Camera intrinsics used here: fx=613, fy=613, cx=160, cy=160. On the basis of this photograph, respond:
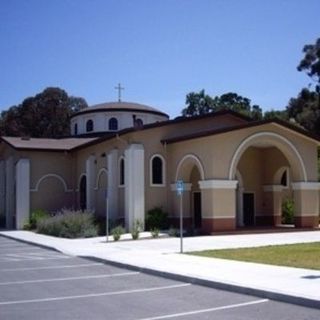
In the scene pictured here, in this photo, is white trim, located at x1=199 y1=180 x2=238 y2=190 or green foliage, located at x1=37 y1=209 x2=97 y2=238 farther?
green foliage, located at x1=37 y1=209 x2=97 y2=238

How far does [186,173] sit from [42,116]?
4674 centimetres

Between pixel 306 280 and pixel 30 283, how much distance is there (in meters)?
6.28

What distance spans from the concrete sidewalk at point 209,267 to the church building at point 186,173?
4286mm

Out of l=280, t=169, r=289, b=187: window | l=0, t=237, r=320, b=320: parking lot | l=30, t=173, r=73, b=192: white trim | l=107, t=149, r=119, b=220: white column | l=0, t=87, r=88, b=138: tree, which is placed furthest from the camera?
l=0, t=87, r=88, b=138: tree

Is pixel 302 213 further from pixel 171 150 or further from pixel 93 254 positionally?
pixel 93 254

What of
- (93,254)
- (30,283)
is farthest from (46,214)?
(30,283)

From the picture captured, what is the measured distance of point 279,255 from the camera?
18.8 metres

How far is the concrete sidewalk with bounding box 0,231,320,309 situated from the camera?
462 inches

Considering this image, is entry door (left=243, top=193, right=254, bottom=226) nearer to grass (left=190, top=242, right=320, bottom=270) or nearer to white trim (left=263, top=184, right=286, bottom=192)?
white trim (left=263, top=184, right=286, bottom=192)

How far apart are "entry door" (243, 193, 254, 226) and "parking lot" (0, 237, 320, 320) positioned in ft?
70.4

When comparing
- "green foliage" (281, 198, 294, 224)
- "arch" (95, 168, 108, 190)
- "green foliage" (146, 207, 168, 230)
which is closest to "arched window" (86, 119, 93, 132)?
"arch" (95, 168, 108, 190)

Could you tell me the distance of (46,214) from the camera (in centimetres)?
4034

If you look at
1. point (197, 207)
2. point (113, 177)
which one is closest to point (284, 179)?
point (197, 207)

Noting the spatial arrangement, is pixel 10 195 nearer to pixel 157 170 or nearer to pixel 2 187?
pixel 2 187
